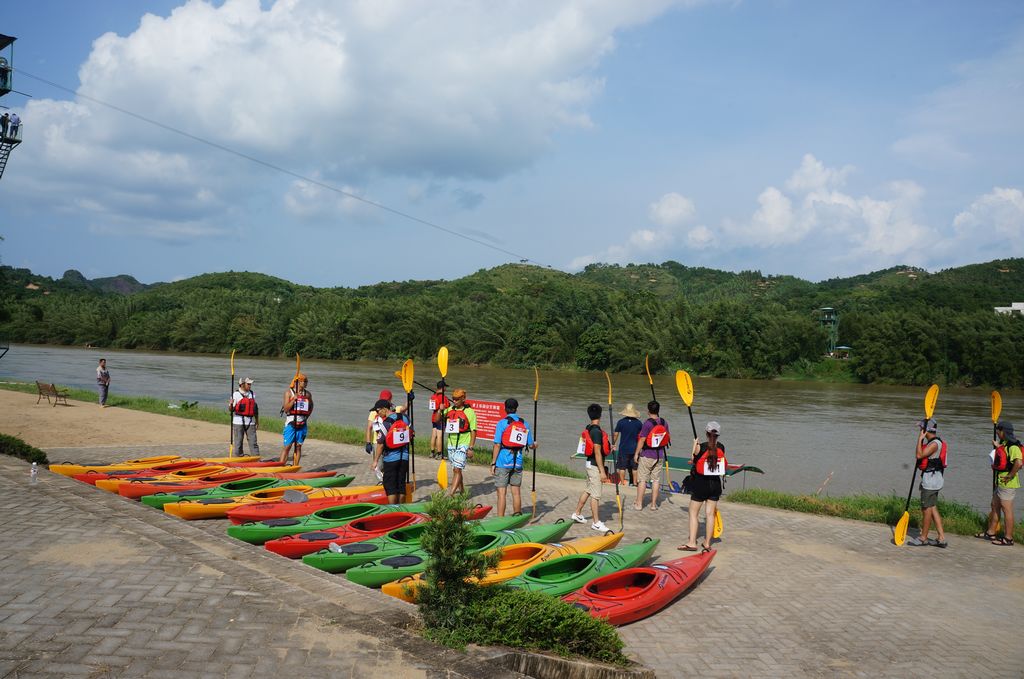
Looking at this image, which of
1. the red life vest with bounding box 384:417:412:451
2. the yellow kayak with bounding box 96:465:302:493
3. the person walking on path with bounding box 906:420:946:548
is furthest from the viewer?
the yellow kayak with bounding box 96:465:302:493

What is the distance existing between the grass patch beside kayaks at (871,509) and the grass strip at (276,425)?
3731mm

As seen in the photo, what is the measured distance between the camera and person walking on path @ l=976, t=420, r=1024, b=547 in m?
8.56

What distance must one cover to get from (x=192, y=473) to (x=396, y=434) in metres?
4.16

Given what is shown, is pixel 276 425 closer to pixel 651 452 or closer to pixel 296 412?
pixel 296 412

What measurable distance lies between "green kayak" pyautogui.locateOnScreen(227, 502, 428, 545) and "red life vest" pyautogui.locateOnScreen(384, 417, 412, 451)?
85cm

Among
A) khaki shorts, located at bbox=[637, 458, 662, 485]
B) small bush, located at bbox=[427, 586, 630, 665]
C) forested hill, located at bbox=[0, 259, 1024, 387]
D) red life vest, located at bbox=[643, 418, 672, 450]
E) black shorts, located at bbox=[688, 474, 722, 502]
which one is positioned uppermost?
forested hill, located at bbox=[0, 259, 1024, 387]

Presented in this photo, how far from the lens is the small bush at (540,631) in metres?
4.62

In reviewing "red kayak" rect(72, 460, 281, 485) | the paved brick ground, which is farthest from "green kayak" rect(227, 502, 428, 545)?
"red kayak" rect(72, 460, 281, 485)

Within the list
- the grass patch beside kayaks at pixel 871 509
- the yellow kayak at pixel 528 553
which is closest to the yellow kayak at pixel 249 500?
the yellow kayak at pixel 528 553

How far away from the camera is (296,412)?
12.6 meters

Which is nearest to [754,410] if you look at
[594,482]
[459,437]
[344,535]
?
[594,482]

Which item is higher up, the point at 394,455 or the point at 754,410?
the point at 394,455

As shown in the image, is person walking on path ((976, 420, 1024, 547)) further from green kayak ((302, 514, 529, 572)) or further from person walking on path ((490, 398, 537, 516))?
green kayak ((302, 514, 529, 572))

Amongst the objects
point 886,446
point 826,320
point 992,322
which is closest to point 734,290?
point 826,320
